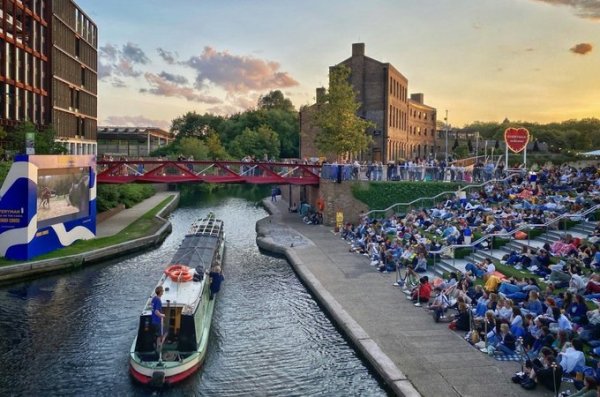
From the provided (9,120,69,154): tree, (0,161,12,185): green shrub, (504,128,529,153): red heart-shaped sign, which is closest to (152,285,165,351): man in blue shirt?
(0,161,12,185): green shrub

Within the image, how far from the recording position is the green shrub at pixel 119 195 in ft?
155

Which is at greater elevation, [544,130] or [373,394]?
[544,130]

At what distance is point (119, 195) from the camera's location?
2148 inches

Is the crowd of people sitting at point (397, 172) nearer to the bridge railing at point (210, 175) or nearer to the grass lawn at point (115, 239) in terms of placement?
the bridge railing at point (210, 175)

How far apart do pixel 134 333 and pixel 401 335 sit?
9.29m

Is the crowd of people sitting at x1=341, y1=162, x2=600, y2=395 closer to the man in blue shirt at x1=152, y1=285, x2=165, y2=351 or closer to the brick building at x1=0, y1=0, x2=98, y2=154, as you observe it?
the man in blue shirt at x1=152, y1=285, x2=165, y2=351

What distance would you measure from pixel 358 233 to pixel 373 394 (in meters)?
19.4

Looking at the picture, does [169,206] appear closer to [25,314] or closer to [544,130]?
[25,314]

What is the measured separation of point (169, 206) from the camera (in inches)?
2330

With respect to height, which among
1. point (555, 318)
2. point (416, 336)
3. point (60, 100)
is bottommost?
point (416, 336)

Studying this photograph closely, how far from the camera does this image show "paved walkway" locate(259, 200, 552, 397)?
1431 cm

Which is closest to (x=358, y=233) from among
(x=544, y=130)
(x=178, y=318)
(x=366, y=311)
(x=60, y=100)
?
(x=366, y=311)

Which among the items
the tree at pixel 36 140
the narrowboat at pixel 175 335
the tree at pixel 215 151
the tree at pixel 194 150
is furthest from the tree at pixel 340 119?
the tree at pixel 194 150

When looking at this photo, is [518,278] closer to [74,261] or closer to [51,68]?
[74,261]
